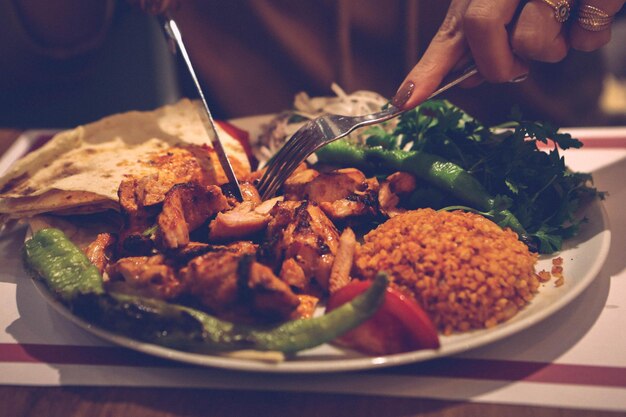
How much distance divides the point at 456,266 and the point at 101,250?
1474 mm

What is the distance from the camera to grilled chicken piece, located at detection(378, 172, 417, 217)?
2592 mm

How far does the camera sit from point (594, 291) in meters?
2.20

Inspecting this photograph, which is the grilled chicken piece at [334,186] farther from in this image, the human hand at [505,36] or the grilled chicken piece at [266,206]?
the human hand at [505,36]

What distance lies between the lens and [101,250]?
236 cm

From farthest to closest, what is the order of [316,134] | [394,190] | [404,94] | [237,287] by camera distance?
[394,190]
[316,134]
[404,94]
[237,287]

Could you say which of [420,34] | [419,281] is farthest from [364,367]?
[420,34]

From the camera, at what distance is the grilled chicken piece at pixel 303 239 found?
2.18 metres

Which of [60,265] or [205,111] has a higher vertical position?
[205,111]

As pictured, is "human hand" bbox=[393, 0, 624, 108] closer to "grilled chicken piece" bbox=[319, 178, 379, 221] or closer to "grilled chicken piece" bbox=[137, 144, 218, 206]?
"grilled chicken piece" bbox=[319, 178, 379, 221]

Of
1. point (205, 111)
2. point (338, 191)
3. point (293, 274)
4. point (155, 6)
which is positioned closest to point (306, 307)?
point (293, 274)

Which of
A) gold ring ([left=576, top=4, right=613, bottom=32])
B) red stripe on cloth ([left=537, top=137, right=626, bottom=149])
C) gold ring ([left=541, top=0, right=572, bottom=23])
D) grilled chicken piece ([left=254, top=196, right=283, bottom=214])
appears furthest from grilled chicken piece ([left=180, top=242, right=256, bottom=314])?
red stripe on cloth ([left=537, top=137, right=626, bottom=149])

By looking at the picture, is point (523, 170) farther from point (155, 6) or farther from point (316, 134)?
point (155, 6)

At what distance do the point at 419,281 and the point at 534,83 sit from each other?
2898mm

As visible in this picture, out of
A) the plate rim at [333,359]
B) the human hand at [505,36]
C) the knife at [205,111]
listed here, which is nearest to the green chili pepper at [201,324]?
the plate rim at [333,359]
